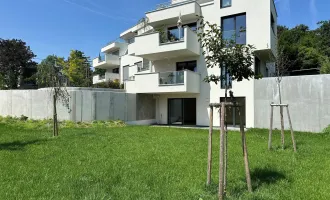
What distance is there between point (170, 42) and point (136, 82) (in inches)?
169

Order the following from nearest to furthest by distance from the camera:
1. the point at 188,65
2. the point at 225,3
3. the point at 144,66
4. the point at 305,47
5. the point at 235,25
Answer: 1. the point at 235,25
2. the point at 225,3
3. the point at 188,65
4. the point at 144,66
5. the point at 305,47

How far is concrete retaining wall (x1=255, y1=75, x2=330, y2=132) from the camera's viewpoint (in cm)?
1457

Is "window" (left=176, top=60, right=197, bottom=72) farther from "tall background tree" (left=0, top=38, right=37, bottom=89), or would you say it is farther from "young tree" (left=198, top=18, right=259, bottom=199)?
"tall background tree" (left=0, top=38, right=37, bottom=89)

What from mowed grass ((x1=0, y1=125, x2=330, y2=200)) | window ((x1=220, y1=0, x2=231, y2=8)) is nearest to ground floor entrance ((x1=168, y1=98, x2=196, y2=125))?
window ((x1=220, y1=0, x2=231, y2=8))

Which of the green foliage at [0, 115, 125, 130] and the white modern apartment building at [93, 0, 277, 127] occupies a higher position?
the white modern apartment building at [93, 0, 277, 127]

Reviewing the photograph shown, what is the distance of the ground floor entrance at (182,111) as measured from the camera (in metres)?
21.0

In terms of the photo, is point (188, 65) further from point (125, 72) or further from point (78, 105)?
point (125, 72)

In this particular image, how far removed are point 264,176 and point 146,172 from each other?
9.10 ft

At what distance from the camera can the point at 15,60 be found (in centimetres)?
4806

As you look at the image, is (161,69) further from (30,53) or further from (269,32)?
(30,53)

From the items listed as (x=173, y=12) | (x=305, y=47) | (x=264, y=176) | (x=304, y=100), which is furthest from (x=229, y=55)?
(x=305, y=47)

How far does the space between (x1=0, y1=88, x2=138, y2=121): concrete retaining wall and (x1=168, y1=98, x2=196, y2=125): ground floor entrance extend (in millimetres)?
3315

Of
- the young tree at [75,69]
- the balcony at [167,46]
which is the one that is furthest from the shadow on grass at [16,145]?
the young tree at [75,69]

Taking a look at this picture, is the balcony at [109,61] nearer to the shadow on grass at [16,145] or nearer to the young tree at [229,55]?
the shadow on grass at [16,145]
